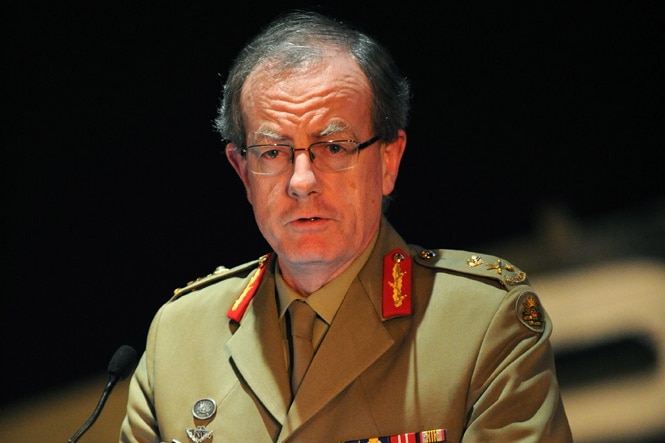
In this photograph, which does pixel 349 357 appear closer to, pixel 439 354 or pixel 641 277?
pixel 439 354

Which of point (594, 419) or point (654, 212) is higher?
point (654, 212)

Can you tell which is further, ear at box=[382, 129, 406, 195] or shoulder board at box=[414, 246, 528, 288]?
ear at box=[382, 129, 406, 195]

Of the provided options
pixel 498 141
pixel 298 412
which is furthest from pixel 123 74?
pixel 298 412

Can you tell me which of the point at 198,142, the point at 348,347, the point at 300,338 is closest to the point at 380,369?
the point at 348,347

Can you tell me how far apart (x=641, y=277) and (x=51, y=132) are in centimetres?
192

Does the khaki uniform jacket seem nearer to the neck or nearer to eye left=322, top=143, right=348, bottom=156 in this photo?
the neck

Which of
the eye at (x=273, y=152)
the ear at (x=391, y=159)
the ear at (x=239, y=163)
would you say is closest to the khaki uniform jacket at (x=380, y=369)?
the ear at (x=391, y=159)

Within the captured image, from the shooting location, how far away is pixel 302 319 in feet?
7.83

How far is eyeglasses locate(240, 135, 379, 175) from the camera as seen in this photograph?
2.30m

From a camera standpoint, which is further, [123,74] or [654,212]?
[123,74]

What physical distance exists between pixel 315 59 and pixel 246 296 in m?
0.63

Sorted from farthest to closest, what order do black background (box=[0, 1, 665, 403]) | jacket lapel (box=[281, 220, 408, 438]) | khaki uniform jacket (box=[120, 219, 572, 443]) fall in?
black background (box=[0, 1, 665, 403])
jacket lapel (box=[281, 220, 408, 438])
khaki uniform jacket (box=[120, 219, 572, 443])

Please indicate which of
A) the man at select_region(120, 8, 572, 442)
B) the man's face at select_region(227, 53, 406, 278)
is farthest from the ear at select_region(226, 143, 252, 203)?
the man's face at select_region(227, 53, 406, 278)

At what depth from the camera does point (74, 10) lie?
3.20 meters
